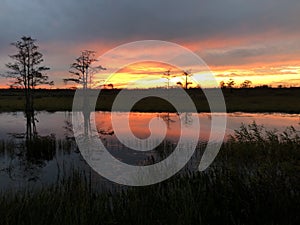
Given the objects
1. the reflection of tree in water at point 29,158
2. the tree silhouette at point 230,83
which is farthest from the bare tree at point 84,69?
the tree silhouette at point 230,83

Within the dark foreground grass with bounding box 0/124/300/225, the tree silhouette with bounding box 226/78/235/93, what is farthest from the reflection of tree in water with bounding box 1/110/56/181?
the tree silhouette with bounding box 226/78/235/93

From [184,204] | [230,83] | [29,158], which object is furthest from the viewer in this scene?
[230,83]

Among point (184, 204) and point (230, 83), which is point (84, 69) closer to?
point (184, 204)

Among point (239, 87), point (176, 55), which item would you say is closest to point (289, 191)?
point (176, 55)

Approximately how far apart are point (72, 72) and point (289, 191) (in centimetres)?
3235

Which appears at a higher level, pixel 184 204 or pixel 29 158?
pixel 184 204

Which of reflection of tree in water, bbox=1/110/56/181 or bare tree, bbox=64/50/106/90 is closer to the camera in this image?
reflection of tree in water, bbox=1/110/56/181

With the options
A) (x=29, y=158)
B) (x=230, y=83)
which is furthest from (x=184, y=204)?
(x=230, y=83)

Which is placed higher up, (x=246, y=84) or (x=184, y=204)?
(x=246, y=84)

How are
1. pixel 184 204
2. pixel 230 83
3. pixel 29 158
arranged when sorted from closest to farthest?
pixel 184 204
pixel 29 158
pixel 230 83

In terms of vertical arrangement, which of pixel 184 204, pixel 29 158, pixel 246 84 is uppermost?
pixel 246 84

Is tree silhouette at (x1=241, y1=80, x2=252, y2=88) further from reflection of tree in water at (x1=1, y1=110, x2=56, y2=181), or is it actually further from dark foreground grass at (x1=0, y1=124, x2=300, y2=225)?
dark foreground grass at (x1=0, y1=124, x2=300, y2=225)

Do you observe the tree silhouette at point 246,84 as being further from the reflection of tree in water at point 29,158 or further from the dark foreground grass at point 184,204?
the dark foreground grass at point 184,204

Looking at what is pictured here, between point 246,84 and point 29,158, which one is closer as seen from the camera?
point 29,158
